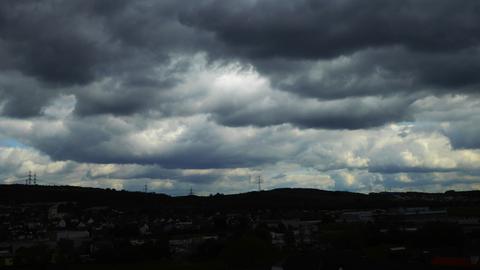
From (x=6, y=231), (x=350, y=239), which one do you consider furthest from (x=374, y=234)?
(x=6, y=231)

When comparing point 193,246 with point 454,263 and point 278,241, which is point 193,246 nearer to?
point 278,241

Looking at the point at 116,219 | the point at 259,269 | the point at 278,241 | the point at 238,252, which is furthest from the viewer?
the point at 116,219

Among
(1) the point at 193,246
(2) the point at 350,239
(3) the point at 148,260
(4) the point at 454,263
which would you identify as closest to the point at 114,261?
(3) the point at 148,260

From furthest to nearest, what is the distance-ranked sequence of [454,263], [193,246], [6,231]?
[6,231] → [193,246] → [454,263]

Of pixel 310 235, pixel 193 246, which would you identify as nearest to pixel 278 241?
pixel 310 235

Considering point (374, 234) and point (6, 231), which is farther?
point (6, 231)

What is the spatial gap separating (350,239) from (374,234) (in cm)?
726

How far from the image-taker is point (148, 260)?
90625 millimetres

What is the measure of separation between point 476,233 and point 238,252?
137 feet

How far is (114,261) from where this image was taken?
291 feet

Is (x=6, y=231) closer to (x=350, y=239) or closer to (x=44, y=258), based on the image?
(x=44, y=258)

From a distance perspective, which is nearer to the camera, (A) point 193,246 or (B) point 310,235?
(A) point 193,246

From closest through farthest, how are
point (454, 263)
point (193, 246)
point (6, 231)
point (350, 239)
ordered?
point (454, 263), point (350, 239), point (193, 246), point (6, 231)

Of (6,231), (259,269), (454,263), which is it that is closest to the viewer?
(454,263)
